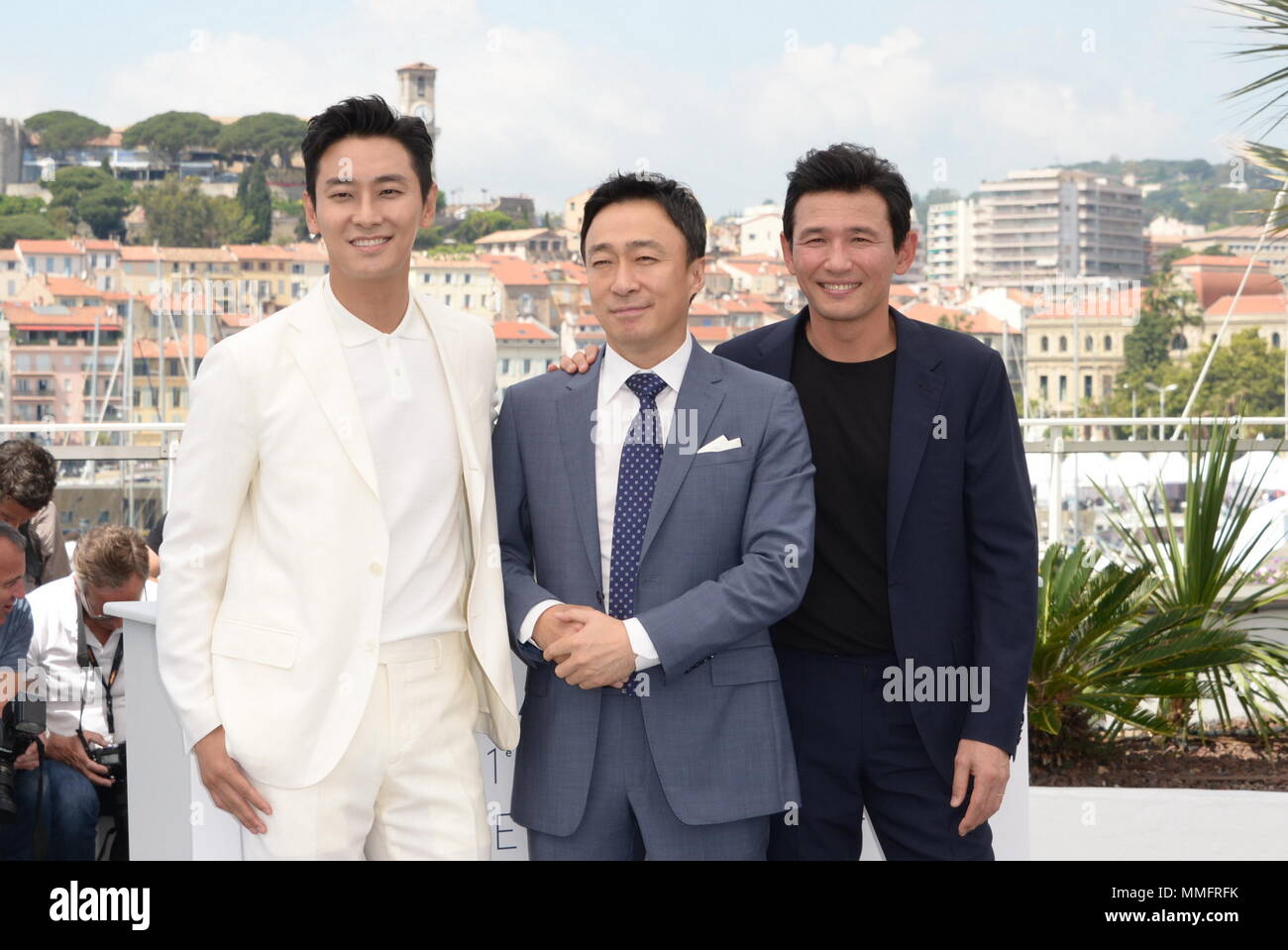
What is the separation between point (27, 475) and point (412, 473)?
8.49 feet

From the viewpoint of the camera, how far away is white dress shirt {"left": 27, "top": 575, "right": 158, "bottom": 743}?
3.39 metres

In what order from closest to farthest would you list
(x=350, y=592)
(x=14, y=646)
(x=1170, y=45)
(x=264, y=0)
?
(x=350, y=592)
(x=14, y=646)
(x=1170, y=45)
(x=264, y=0)

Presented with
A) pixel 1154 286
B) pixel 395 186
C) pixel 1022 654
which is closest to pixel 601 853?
pixel 1022 654

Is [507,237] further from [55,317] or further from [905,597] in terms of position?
[905,597]

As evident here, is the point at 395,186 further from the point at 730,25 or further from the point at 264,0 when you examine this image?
the point at 264,0

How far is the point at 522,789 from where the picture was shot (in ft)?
6.52

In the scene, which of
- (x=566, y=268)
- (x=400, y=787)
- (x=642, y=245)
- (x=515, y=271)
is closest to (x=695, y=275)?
Answer: (x=642, y=245)

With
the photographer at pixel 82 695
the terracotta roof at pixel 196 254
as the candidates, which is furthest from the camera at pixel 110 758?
the terracotta roof at pixel 196 254

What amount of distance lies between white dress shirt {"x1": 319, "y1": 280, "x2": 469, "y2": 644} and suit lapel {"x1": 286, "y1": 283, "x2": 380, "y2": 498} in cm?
3

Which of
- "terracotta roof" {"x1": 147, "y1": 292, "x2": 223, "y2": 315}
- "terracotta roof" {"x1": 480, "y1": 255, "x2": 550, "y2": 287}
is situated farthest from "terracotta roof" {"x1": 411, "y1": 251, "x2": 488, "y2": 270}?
"terracotta roof" {"x1": 147, "y1": 292, "x2": 223, "y2": 315}

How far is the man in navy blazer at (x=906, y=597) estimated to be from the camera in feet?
6.84

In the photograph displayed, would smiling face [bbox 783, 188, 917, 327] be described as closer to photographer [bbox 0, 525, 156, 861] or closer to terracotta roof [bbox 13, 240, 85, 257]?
photographer [bbox 0, 525, 156, 861]

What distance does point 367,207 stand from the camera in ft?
6.30

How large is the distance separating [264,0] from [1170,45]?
77242 mm
